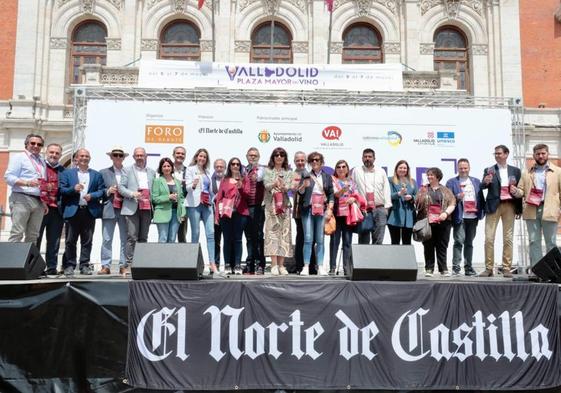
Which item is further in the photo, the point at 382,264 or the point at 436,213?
the point at 436,213

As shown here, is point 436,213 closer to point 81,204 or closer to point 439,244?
point 439,244

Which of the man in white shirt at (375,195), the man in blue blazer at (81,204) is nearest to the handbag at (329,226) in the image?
the man in white shirt at (375,195)

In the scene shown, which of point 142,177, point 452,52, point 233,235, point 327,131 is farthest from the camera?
point 452,52

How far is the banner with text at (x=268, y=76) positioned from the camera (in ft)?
41.5

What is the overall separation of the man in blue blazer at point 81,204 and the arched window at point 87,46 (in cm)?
1516

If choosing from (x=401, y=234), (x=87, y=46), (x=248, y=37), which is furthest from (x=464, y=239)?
(x=87, y=46)

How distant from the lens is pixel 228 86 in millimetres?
12508

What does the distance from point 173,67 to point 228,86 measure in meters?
1.75

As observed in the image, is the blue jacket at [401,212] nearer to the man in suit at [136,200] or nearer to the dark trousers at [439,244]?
the dark trousers at [439,244]

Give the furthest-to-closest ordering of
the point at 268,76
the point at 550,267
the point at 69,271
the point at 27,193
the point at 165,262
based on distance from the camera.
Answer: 1. the point at 268,76
2. the point at 69,271
3. the point at 27,193
4. the point at 550,267
5. the point at 165,262

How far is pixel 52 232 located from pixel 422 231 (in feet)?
17.3

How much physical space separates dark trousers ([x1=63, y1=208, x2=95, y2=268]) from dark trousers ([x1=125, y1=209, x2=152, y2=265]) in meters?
0.55

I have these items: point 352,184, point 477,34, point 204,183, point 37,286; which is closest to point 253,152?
point 204,183

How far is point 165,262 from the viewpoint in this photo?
4.99 m
